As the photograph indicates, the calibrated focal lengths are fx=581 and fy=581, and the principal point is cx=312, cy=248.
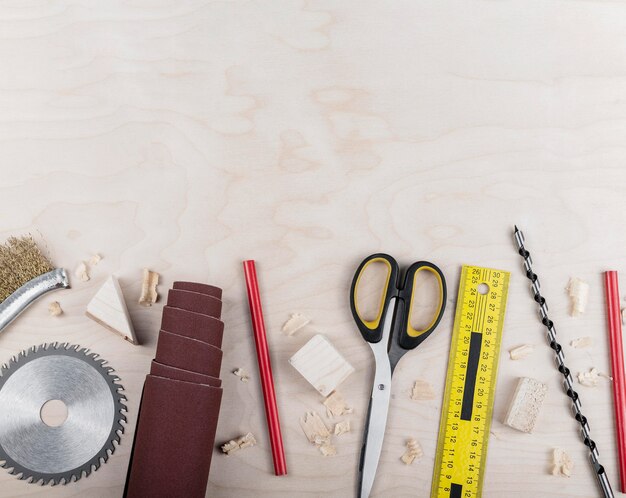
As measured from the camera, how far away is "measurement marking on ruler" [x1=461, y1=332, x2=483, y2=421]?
1023mm

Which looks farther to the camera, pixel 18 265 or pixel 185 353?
pixel 18 265

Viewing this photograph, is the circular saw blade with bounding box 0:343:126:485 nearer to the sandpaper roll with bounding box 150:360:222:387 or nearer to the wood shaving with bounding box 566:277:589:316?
the sandpaper roll with bounding box 150:360:222:387

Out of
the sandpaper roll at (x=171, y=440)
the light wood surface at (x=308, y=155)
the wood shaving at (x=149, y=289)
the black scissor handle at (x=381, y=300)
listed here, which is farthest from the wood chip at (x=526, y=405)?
the wood shaving at (x=149, y=289)

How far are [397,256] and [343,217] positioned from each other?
0.40 ft

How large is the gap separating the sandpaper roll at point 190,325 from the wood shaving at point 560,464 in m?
0.63

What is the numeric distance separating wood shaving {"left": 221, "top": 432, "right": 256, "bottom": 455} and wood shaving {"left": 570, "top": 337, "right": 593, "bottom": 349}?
1.97 ft

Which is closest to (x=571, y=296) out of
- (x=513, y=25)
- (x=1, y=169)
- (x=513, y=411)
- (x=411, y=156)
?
(x=513, y=411)

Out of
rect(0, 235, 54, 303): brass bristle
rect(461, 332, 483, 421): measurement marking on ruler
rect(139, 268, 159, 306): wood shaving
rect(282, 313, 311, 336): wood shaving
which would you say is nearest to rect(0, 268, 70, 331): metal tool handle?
rect(0, 235, 54, 303): brass bristle

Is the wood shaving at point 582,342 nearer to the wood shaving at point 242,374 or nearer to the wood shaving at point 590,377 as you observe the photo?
the wood shaving at point 590,377

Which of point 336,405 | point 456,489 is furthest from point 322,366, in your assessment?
point 456,489

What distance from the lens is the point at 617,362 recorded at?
102cm

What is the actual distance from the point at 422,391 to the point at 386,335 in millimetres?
127

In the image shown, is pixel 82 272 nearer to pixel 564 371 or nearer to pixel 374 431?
pixel 374 431

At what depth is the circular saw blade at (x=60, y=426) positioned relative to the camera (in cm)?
101
